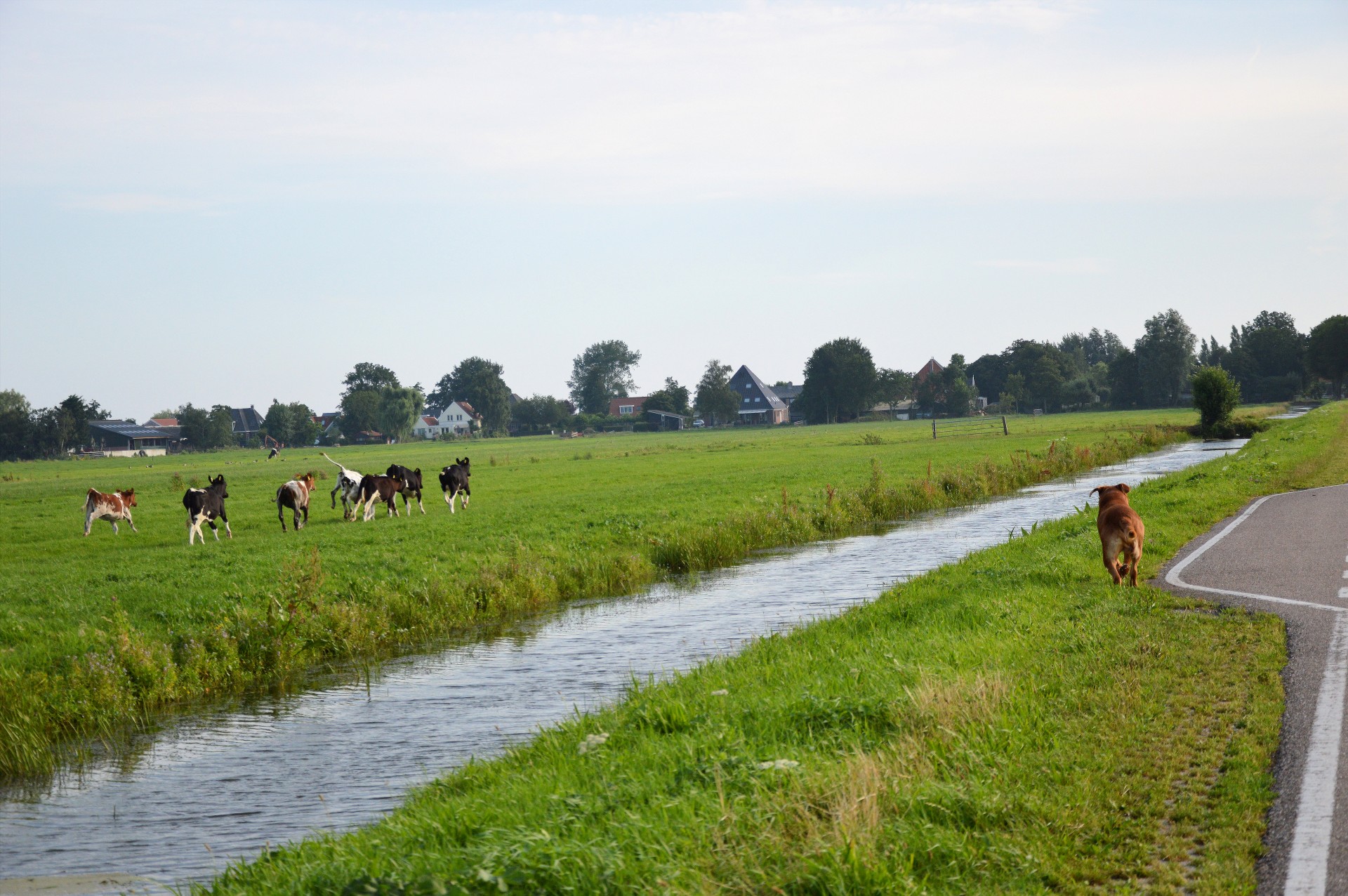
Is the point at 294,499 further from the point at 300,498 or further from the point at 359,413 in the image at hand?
the point at 359,413

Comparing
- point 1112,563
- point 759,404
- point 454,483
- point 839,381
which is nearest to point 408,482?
point 454,483

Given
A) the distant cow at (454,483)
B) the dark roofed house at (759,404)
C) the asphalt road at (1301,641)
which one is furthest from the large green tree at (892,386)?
the asphalt road at (1301,641)

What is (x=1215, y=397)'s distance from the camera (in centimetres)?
7181

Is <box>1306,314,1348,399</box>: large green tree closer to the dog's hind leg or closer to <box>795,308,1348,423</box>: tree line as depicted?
<box>795,308,1348,423</box>: tree line

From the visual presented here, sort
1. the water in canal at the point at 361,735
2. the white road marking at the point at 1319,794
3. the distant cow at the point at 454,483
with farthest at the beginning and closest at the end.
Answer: the distant cow at the point at 454,483
the water in canal at the point at 361,735
the white road marking at the point at 1319,794

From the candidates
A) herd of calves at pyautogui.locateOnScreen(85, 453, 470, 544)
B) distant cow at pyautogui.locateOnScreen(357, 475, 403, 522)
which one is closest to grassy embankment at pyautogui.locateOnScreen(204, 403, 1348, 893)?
herd of calves at pyautogui.locateOnScreen(85, 453, 470, 544)

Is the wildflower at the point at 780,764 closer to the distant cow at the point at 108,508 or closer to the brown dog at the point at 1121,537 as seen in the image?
the brown dog at the point at 1121,537

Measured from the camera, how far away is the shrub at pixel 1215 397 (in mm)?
71688

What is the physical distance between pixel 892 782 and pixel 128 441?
161432 millimetres

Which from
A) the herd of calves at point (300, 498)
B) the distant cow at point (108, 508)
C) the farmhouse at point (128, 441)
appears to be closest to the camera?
the herd of calves at point (300, 498)

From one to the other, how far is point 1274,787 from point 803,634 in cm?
748

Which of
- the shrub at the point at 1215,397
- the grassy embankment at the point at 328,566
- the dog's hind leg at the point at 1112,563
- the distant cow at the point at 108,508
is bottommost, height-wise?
the grassy embankment at the point at 328,566

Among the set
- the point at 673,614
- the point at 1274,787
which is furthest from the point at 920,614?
the point at 1274,787

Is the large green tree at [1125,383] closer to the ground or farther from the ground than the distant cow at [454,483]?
farther from the ground
